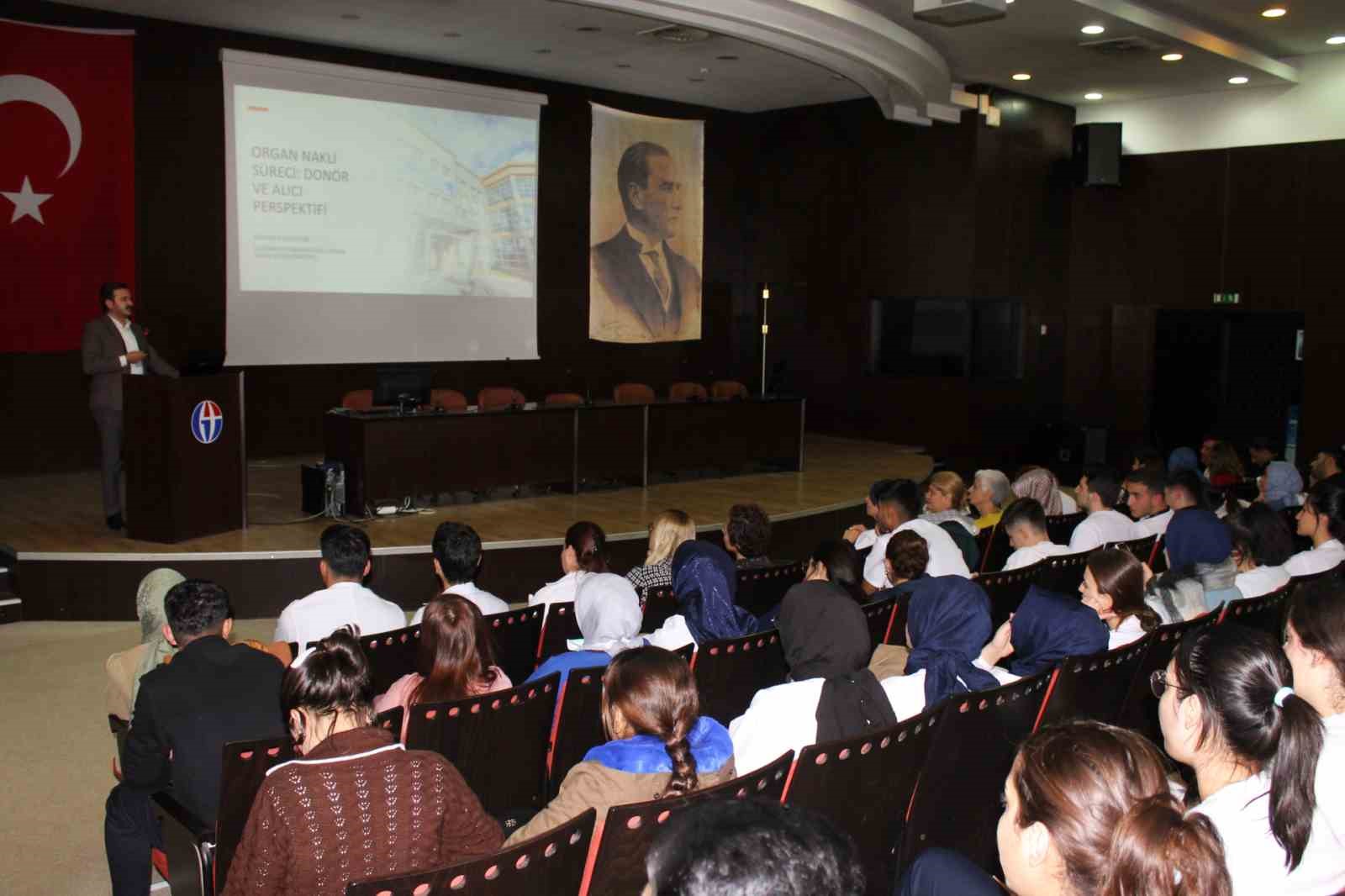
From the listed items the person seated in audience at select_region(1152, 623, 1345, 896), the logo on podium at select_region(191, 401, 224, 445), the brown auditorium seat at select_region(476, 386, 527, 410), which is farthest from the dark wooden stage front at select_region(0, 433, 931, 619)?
the person seated in audience at select_region(1152, 623, 1345, 896)

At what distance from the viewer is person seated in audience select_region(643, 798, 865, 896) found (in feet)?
3.47

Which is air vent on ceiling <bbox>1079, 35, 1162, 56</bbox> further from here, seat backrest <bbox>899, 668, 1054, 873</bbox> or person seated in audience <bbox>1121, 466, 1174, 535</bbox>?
seat backrest <bbox>899, 668, 1054, 873</bbox>

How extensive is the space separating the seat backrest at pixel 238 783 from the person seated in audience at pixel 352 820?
324mm

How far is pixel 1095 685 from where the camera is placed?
3.30 metres

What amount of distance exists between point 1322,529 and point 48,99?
904 cm

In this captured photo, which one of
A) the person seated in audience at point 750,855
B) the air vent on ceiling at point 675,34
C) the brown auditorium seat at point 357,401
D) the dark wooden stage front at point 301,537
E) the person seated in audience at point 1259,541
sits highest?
the air vent on ceiling at point 675,34

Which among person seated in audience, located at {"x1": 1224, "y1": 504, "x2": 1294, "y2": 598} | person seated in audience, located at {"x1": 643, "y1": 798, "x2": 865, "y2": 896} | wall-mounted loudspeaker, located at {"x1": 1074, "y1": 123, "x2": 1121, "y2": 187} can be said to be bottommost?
person seated in audience, located at {"x1": 1224, "y1": 504, "x2": 1294, "y2": 598}

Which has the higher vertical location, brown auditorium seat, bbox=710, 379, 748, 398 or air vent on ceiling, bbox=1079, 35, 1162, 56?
air vent on ceiling, bbox=1079, 35, 1162, 56

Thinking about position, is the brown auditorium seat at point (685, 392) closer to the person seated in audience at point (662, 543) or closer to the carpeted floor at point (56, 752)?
the carpeted floor at point (56, 752)

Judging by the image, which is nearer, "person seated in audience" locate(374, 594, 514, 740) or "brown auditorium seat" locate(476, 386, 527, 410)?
"person seated in audience" locate(374, 594, 514, 740)

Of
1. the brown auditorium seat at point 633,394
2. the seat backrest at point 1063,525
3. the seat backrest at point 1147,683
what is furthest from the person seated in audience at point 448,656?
the brown auditorium seat at point 633,394

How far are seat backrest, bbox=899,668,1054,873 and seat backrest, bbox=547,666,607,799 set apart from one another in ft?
2.98

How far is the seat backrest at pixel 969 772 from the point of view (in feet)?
8.98

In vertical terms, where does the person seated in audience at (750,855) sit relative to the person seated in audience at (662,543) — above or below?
above
